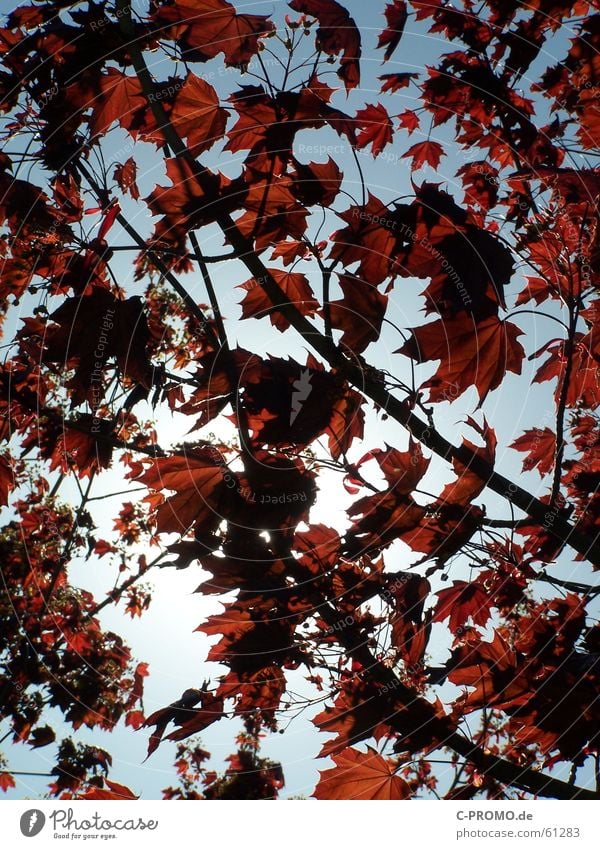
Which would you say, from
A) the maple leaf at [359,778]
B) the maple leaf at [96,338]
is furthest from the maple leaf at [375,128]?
the maple leaf at [359,778]

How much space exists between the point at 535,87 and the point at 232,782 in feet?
16.7

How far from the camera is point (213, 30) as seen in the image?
227 centimetres

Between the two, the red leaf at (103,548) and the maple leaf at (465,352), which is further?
the red leaf at (103,548)

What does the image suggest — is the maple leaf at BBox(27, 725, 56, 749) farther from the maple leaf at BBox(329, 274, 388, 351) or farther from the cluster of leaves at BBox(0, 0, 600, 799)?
the maple leaf at BBox(329, 274, 388, 351)

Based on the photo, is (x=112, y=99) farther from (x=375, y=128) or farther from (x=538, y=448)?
(x=538, y=448)

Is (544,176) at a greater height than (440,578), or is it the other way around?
(544,176)

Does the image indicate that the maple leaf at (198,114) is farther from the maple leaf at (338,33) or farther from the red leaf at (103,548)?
the red leaf at (103,548)

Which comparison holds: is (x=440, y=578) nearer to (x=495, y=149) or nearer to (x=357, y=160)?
(x=357, y=160)

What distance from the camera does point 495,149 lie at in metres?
3.31

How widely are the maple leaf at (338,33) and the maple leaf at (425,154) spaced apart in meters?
1.14

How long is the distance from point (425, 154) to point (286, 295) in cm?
187

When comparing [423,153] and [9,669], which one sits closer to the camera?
[423,153]

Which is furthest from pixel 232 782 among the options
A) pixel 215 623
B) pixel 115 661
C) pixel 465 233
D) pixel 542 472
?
pixel 465 233

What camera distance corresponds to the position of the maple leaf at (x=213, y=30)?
224 centimetres
